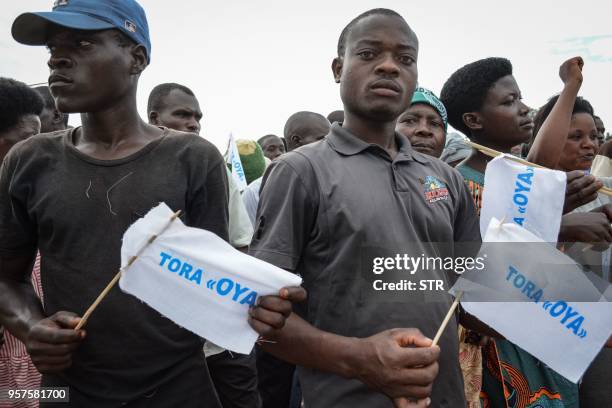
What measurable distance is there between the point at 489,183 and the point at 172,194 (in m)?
1.27

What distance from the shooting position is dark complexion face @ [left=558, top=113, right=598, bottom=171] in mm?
3182

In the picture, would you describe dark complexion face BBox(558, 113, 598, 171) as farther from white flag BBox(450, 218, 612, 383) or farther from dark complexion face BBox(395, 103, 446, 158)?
white flag BBox(450, 218, 612, 383)

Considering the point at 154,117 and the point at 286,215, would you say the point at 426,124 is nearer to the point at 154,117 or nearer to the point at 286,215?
the point at 286,215

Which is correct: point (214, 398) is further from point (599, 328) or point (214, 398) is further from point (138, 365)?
point (599, 328)

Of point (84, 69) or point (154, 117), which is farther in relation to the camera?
point (154, 117)

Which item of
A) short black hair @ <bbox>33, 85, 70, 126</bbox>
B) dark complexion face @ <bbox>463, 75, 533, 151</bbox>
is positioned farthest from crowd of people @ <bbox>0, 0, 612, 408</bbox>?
short black hair @ <bbox>33, 85, 70, 126</bbox>

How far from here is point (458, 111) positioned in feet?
10.8

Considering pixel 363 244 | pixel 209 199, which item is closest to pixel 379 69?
pixel 363 244

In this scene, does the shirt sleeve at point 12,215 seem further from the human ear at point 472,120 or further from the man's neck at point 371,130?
the human ear at point 472,120

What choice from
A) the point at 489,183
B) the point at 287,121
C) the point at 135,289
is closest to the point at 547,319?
the point at 489,183

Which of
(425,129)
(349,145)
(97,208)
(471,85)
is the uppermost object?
(471,85)

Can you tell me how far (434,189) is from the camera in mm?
1888

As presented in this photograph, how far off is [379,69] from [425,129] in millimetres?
1435

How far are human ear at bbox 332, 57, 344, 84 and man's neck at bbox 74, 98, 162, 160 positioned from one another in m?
0.74
